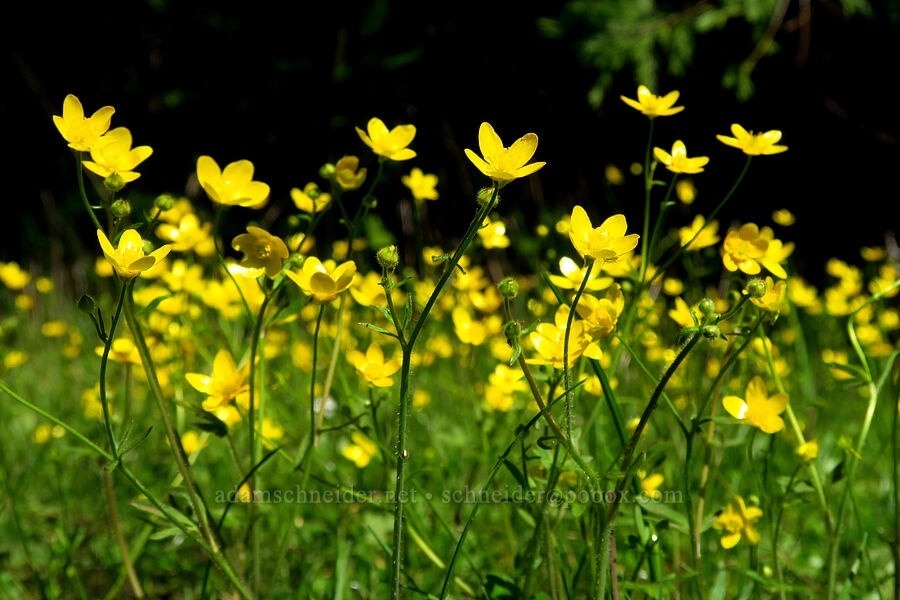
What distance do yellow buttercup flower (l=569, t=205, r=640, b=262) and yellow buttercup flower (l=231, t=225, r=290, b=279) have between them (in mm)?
346

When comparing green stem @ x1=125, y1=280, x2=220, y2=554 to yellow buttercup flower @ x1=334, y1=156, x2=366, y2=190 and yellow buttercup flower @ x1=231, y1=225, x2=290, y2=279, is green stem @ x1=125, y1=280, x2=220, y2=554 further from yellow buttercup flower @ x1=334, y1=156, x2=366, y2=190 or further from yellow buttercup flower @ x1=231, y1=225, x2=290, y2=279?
yellow buttercup flower @ x1=334, y1=156, x2=366, y2=190

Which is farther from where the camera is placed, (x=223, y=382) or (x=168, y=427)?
(x=223, y=382)

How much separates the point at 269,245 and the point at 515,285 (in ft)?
1.02

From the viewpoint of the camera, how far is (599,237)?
69cm

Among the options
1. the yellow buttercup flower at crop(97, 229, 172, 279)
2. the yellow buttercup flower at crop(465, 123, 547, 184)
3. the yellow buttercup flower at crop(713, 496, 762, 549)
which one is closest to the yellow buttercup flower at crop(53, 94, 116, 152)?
the yellow buttercup flower at crop(97, 229, 172, 279)

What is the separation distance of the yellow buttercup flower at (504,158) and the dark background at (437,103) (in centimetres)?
216

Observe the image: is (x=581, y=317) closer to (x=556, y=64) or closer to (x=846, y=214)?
(x=556, y=64)

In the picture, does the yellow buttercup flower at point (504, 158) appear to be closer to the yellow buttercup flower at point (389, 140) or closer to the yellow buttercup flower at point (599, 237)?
the yellow buttercup flower at point (599, 237)

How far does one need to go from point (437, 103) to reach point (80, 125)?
328cm

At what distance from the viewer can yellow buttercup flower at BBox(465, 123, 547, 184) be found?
627 mm

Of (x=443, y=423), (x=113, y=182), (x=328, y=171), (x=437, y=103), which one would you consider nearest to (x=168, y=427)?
(x=113, y=182)

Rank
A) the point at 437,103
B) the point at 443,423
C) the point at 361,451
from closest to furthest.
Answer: the point at 361,451, the point at 443,423, the point at 437,103

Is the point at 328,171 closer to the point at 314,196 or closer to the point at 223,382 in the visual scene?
the point at 314,196

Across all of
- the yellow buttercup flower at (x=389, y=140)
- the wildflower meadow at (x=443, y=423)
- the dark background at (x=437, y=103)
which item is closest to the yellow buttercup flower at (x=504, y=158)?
the wildflower meadow at (x=443, y=423)
